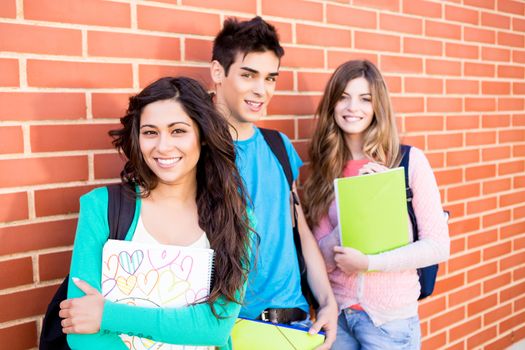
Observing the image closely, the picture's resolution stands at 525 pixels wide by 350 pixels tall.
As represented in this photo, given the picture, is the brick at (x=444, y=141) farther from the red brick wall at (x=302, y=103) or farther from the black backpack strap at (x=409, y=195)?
the black backpack strap at (x=409, y=195)

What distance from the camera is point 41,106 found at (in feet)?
5.95

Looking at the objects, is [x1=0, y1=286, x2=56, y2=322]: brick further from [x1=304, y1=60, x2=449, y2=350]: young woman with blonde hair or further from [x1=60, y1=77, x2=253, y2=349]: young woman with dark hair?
[x1=304, y1=60, x2=449, y2=350]: young woman with blonde hair

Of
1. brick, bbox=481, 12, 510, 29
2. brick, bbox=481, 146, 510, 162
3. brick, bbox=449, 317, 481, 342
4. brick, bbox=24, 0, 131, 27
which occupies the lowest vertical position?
brick, bbox=449, 317, 481, 342

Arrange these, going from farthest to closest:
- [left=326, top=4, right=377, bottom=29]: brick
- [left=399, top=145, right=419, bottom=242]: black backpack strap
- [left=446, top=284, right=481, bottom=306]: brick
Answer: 1. [left=446, top=284, right=481, bottom=306]: brick
2. [left=326, top=4, right=377, bottom=29]: brick
3. [left=399, top=145, right=419, bottom=242]: black backpack strap

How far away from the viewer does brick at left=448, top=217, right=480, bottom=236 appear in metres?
3.39

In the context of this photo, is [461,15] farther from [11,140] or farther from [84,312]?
[84,312]

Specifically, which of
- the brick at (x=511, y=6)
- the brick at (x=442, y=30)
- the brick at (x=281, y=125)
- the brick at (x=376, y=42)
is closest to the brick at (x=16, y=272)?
the brick at (x=281, y=125)

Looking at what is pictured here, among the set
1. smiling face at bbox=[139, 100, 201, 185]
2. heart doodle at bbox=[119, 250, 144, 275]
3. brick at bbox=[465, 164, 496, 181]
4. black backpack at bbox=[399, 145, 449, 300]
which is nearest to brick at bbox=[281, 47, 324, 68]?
black backpack at bbox=[399, 145, 449, 300]

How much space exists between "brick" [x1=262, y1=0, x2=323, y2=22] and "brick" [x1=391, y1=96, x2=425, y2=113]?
27.6 inches

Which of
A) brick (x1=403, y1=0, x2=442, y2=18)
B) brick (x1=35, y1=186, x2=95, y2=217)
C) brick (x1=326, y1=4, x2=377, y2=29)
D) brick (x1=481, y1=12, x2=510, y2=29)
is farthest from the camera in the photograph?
brick (x1=481, y1=12, x2=510, y2=29)

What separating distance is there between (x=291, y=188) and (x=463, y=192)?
175 cm

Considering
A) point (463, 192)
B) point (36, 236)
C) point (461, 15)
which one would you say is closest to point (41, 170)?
point (36, 236)

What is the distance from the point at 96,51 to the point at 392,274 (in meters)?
1.52

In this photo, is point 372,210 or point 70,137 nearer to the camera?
point 70,137
